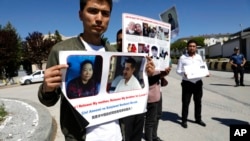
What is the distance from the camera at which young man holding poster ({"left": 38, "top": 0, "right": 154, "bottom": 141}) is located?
Result: 1912 mm

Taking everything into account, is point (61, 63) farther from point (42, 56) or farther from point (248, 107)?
point (42, 56)

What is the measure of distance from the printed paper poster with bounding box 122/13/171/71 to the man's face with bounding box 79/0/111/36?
650 mm

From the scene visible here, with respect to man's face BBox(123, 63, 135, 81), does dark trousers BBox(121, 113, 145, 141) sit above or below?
below

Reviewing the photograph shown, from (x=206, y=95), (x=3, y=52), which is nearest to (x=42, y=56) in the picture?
(x=3, y=52)

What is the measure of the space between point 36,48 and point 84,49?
1869 inches

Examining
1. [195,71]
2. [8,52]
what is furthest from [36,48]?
[195,71]

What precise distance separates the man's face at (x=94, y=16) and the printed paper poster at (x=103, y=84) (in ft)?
0.56

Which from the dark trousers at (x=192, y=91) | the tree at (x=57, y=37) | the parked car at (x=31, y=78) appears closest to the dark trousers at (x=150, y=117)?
the dark trousers at (x=192, y=91)

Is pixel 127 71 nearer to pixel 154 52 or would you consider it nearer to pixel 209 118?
pixel 154 52

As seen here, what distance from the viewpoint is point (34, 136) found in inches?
200

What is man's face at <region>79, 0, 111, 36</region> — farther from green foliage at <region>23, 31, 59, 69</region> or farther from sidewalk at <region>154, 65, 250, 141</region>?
green foliage at <region>23, 31, 59, 69</region>

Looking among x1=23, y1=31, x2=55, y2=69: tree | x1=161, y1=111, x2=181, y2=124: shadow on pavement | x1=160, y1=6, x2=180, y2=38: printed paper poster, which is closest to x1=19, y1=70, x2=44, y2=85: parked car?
x1=23, y1=31, x2=55, y2=69: tree

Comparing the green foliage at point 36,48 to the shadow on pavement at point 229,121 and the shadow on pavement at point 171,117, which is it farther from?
the shadow on pavement at point 229,121

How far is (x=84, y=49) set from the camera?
2025mm
